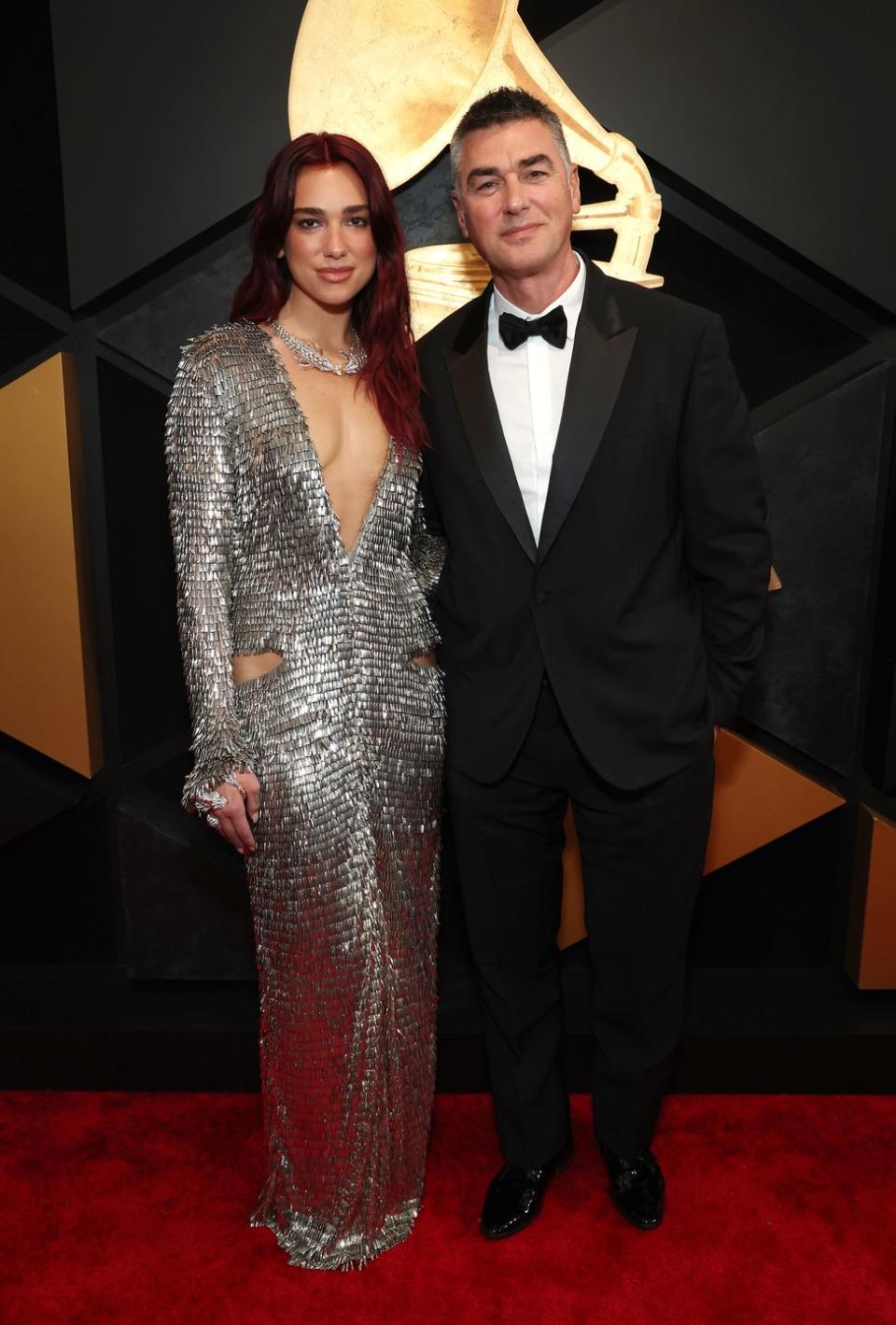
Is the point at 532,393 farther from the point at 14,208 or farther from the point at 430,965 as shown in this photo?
the point at 14,208

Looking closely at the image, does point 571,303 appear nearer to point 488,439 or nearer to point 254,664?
point 488,439

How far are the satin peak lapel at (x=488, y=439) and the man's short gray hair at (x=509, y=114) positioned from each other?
368mm

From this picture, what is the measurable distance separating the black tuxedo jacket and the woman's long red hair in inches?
2.5

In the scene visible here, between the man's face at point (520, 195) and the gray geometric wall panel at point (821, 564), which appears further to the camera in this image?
the gray geometric wall panel at point (821, 564)

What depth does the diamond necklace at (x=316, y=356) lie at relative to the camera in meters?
2.06

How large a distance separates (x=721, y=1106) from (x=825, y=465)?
1.47 meters

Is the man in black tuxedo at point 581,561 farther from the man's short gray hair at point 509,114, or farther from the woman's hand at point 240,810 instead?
the woman's hand at point 240,810

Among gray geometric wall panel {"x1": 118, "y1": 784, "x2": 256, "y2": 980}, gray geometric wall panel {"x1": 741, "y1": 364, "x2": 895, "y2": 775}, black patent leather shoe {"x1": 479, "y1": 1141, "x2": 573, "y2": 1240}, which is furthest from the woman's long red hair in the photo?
black patent leather shoe {"x1": 479, "y1": 1141, "x2": 573, "y2": 1240}

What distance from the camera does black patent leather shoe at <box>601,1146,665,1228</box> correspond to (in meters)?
2.26

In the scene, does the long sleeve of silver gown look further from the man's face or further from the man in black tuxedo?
the man's face

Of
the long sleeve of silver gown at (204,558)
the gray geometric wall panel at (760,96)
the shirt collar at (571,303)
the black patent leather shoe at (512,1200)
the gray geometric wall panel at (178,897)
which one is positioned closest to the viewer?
the long sleeve of silver gown at (204,558)

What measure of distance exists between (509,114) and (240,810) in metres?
1.28

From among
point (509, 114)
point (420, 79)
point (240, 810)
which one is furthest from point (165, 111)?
point (240, 810)

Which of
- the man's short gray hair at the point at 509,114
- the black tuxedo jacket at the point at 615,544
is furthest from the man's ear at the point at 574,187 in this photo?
the black tuxedo jacket at the point at 615,544
